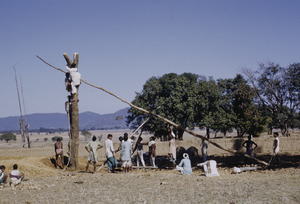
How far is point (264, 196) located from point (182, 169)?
198 inches

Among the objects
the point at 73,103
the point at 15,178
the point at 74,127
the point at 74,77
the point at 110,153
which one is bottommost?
the point at 15,178

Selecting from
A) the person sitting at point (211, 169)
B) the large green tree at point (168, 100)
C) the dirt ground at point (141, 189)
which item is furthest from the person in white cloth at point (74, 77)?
the large green tree at point (168, 100)

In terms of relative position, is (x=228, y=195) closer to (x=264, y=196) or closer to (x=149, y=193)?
(x=264, y=196)

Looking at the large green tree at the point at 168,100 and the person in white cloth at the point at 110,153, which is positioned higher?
the large green tree at the point at 168,100

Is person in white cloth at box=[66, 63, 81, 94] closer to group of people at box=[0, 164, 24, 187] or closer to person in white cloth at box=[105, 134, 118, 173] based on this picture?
person in white cloth at box=[105, 134, 118, 173]

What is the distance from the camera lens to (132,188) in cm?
1010

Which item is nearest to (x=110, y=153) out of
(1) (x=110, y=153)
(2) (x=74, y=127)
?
(1) (x=110, y=153)

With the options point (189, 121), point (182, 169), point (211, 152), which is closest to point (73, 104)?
point (182, 169)

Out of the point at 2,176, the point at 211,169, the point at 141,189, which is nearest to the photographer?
the point at 141,189

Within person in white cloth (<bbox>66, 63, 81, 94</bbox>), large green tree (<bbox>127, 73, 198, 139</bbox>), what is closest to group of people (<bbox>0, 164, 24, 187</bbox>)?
person in white cloth (<bbox>66, 63, 81, 94</bbox>)

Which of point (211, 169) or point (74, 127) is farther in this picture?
point (74, 127)

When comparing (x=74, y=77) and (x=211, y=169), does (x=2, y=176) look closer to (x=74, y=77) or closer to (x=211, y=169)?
(x=74, y=77)

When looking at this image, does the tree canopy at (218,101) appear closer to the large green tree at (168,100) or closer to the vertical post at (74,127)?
the large green tree at (168,100)

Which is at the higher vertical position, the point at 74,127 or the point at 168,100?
the point at 168,100
